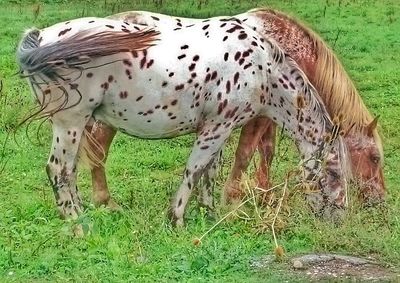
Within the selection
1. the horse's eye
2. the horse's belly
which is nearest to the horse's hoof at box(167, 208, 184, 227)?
the horse's belly

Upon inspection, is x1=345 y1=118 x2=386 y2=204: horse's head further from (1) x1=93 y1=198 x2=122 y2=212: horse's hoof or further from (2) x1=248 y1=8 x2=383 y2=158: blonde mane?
(1) x1=93 y1=198 x2=122 y2=212: horse's hoof

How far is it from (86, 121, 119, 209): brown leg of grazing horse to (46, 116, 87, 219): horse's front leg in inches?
20.0

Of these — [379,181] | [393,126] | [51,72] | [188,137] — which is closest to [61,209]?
[51,72]

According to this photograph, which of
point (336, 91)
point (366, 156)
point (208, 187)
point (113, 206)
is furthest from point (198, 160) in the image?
point (366, 156)

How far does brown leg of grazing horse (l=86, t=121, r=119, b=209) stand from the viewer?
726 cm

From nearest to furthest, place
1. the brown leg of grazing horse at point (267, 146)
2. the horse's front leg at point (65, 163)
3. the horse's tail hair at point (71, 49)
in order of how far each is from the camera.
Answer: the horse's tail hair at point (71, 49), the horse's front leg at point (65, 163), the brown leg of grazing horse at point (267, 146)

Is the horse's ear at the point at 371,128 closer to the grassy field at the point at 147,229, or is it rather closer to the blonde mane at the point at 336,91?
the blonde mane at the point at 336,91

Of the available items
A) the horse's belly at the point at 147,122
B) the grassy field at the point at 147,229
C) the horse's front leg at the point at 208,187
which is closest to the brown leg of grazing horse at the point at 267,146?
the grassy field at the point at 147,229

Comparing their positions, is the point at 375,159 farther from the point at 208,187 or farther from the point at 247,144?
the point at 208,187

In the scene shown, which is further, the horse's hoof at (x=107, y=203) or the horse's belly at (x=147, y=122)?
the horse's hoof at (x=107, y=203)

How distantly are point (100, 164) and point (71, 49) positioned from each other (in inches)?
49.0

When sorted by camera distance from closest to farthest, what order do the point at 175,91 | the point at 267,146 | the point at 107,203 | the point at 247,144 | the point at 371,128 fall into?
the point at 175,91, the point at 371,128, the point at 107,203, the point at 247,144, the point at 267,146

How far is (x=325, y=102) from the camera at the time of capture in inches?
282

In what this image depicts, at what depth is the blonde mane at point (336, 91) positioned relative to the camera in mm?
7145
